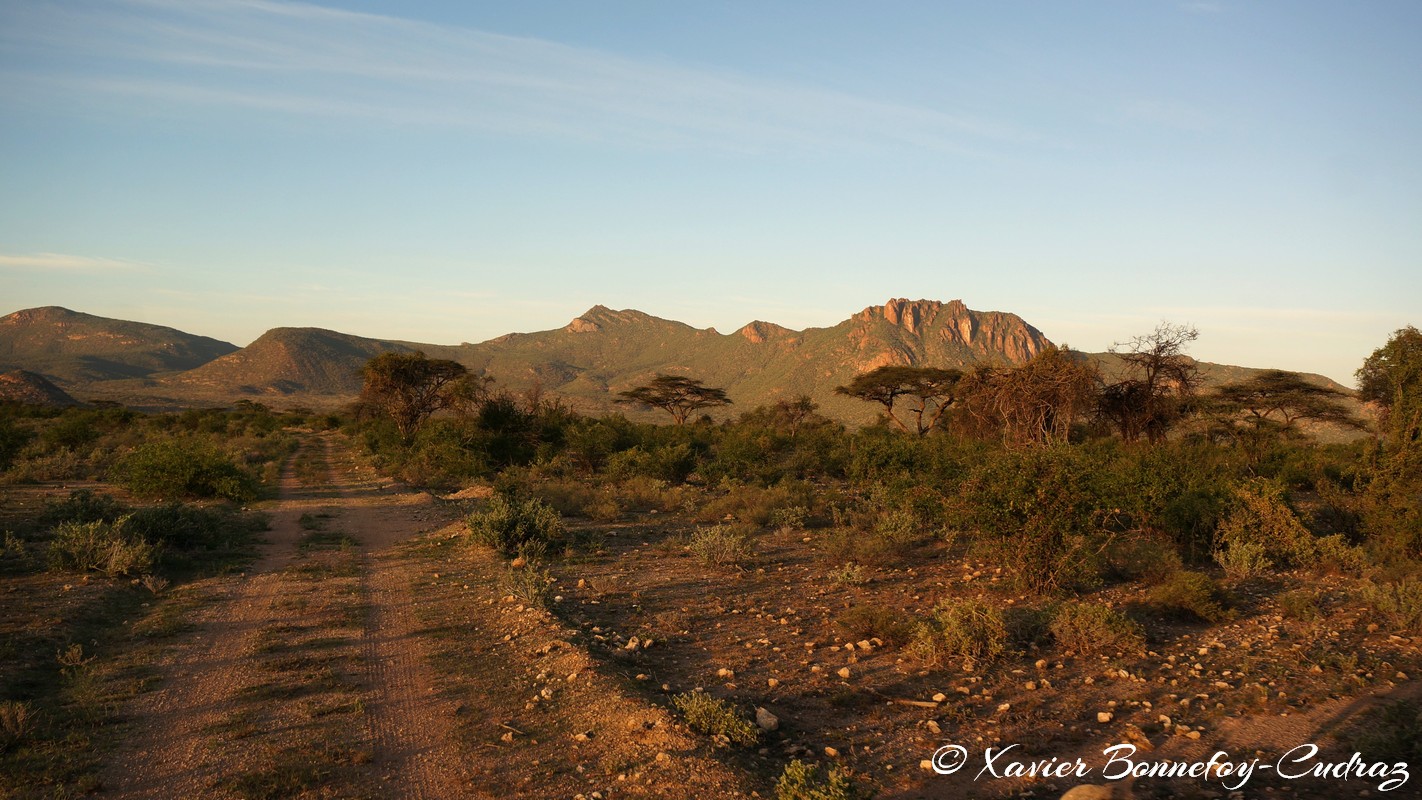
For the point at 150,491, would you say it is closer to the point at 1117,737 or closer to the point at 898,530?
the point at 898,530

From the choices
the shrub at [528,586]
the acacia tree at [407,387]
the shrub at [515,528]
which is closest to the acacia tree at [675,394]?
the acacia tree at [407,387]

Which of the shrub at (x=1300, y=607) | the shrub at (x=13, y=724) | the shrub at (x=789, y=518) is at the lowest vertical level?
the shrub at (x=789, y=518)

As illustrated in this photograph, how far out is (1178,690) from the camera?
6852 millimetres

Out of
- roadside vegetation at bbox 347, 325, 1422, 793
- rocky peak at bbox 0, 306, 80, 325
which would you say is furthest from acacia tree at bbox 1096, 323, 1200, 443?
rocky peak at bbox 0, 306, 80, 325

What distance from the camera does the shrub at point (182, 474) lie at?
58.9 ft

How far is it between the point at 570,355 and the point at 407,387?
333ft

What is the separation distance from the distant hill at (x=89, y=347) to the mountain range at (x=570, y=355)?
1.14 ft

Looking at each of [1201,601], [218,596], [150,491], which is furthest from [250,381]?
[1201,601]

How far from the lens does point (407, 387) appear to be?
122ft

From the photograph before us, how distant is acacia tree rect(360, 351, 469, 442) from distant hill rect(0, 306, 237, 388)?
109m

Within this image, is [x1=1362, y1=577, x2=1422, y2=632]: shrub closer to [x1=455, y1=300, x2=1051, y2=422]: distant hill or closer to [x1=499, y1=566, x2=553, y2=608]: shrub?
[x1=499, y1=566, x2=553, y2=608]: shrub

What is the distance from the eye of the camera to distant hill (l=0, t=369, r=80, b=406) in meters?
75.1

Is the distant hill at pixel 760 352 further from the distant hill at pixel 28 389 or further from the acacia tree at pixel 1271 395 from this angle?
the distant hill at pixel 28 389

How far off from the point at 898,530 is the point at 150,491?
1698 centimetres
